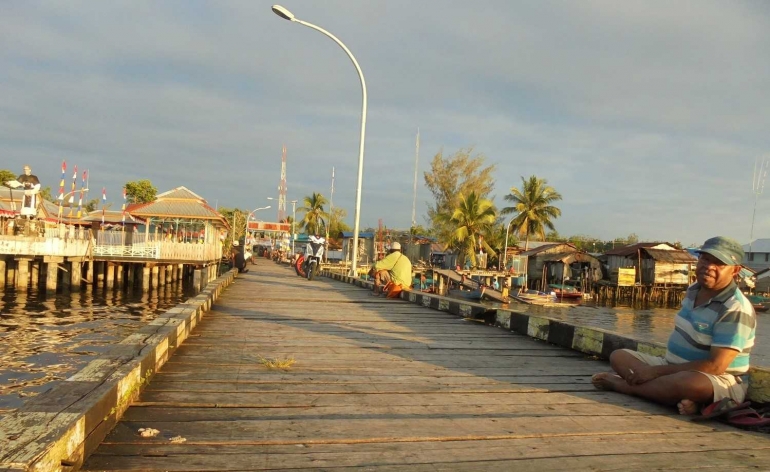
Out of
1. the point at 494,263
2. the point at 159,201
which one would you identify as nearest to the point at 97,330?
the point at 159,201

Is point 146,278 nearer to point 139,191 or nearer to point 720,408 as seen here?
point 720,408

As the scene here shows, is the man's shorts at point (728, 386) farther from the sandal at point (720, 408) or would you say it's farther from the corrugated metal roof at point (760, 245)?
the corrugated metal roof at point (760, 245)

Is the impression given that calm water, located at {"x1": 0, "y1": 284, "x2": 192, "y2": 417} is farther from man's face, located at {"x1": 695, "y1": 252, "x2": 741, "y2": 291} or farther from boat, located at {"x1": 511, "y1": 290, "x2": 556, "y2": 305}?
boat, located at {"x1": 511, "y1": 290, "x2": 556, "y2": 305}

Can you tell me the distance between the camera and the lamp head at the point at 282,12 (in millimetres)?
15062

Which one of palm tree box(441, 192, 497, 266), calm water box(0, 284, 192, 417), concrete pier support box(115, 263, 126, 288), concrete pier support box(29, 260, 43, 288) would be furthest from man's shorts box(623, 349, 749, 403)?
palm tree box(441, 192, 497, 266)

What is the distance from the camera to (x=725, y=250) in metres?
3.42

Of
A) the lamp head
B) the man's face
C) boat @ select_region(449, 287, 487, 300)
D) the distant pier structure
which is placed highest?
the lamp head

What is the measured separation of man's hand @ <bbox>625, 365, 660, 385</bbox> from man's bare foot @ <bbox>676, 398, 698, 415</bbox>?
26 cm

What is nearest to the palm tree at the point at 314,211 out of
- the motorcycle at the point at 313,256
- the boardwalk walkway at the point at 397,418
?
the motorcycle at the point at 313,256

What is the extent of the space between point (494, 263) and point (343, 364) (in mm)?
53363

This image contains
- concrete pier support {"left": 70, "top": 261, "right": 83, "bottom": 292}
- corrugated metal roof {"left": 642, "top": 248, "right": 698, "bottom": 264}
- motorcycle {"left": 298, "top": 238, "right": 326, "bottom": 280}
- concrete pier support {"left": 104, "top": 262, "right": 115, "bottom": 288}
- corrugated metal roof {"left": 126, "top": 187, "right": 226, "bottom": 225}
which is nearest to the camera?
motorcycle {"left": 298, "top": 238, "right": 326, "bottom": 280}

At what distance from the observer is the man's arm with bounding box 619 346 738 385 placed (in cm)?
327

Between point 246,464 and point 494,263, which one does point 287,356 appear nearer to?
point 246,464

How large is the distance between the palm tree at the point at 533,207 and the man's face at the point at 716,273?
163 feet
